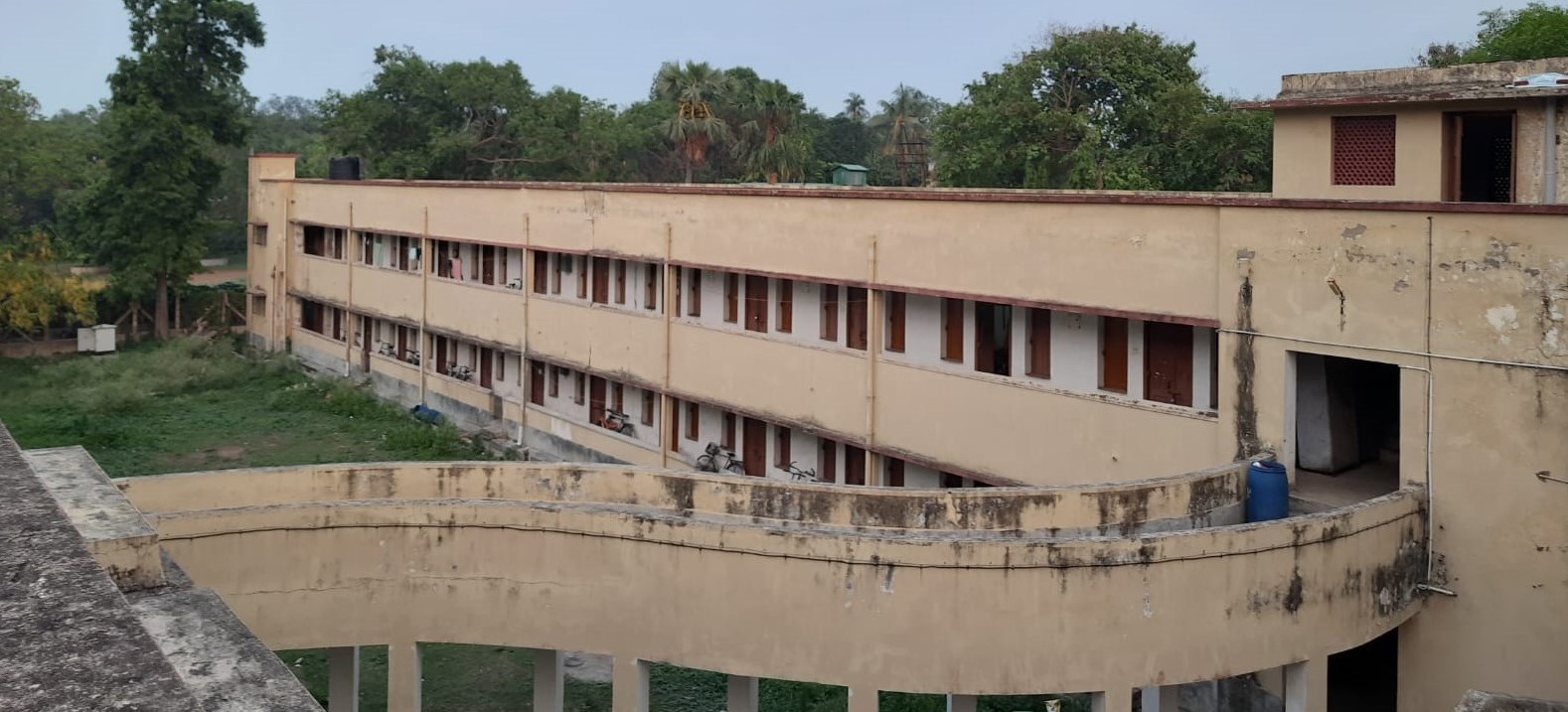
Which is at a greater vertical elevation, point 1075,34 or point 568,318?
point 1075,34

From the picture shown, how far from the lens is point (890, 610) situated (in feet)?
35.5

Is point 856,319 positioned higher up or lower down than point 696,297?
lower down

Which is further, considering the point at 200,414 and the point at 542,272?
the point at 200,414

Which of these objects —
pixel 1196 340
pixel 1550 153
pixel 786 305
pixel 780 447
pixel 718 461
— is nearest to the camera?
pixel 1550 153

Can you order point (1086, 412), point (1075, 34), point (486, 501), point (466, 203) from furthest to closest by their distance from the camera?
point (1075, 34) < point (466, 203) < point (1086, 412) < point (486, 501)

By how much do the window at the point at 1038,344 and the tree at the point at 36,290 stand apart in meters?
40.6

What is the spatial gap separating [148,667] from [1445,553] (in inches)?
482

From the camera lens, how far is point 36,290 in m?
45.9

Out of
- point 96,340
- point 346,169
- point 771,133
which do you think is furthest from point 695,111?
point 96,340

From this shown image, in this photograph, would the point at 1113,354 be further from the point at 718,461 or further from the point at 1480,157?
the point at 718,461

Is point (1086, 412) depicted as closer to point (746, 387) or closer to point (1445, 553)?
point (1445, 553)

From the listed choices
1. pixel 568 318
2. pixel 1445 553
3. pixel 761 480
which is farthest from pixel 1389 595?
pixel 568 318

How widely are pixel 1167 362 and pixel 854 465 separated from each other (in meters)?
6.87

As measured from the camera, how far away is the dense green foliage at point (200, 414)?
1236 inches
